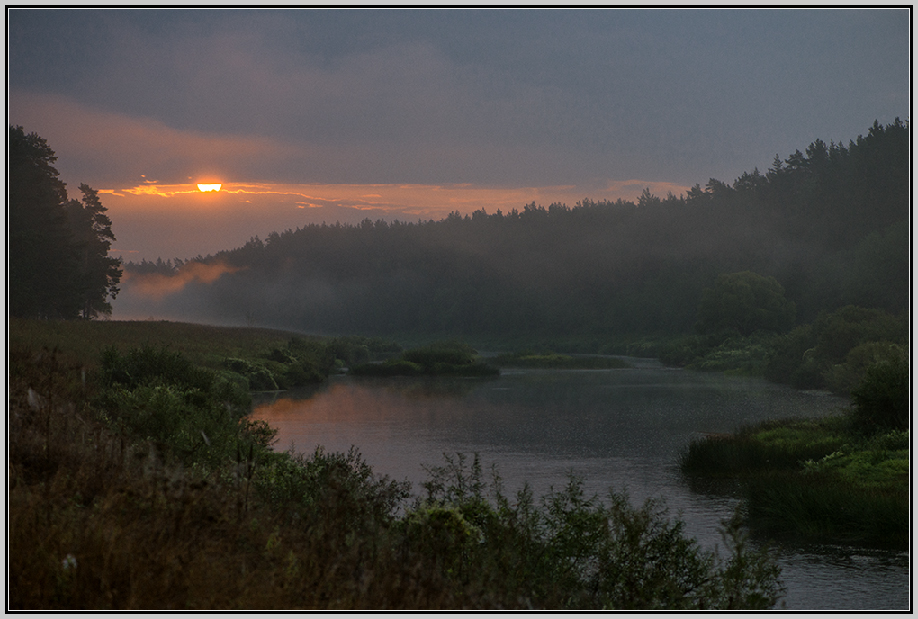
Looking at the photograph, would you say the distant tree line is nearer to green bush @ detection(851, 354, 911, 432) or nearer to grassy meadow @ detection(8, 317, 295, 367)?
grassy meadow @ detection(8, 317, 295, 367)

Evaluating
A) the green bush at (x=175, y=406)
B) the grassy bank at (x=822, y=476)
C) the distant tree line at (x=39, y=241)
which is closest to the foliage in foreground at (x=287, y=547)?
the green bush at (x=175, y=406)

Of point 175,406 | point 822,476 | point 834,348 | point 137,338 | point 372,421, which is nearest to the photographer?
point 175,406

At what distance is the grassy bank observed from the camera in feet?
40.1

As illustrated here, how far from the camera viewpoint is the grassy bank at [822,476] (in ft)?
40.1

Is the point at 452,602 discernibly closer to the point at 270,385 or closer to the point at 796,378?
the point at 270,385

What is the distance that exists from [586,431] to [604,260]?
129m

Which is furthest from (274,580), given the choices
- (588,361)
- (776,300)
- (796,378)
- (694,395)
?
(776,300)

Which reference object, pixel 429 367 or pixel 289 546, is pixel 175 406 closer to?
pixel 289 546

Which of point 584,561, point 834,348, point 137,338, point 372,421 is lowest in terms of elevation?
point 372,421

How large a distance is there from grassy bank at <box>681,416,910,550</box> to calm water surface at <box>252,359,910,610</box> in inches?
25.6

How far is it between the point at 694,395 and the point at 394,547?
113 ft

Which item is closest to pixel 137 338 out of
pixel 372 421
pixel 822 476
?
pixel 372 421

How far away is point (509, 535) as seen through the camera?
7.40 metres

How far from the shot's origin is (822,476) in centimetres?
1576
